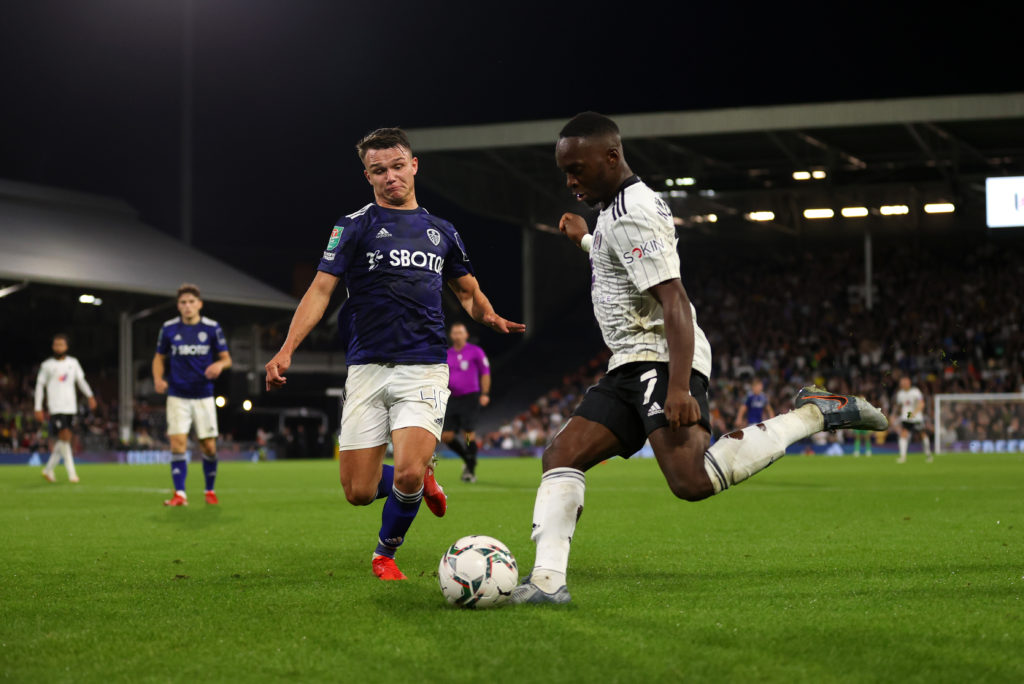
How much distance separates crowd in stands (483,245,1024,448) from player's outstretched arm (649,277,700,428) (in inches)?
1111

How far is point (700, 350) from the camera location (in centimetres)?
494

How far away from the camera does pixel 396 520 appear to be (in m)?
6.15

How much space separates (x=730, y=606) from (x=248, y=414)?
32.1 metres

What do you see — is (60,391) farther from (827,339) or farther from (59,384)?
(827,339)

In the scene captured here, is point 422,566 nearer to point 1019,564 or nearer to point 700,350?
point 700,350

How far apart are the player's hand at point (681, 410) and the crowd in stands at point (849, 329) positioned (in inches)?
1114

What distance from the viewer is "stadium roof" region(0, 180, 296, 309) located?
32.0 metres

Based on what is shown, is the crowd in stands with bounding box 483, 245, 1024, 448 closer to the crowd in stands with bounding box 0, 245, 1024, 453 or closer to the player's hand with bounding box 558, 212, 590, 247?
the crowd in stands with bounding box 0, 245, 1024, 453

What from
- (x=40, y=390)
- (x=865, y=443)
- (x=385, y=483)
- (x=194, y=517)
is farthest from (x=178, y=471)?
(x=865, y=443)

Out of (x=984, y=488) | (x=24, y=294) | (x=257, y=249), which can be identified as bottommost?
(x=984, y=488)

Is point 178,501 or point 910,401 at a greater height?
point 910,401

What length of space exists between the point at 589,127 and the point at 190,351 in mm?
7850

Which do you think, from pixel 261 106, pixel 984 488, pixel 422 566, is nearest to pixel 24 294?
pixel 261 106

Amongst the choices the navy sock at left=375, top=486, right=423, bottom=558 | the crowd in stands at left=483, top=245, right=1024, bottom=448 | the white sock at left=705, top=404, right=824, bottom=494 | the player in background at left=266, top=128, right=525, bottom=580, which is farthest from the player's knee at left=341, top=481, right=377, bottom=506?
the crowd in stands at left=483, top=245, right=1024, bottom=448
